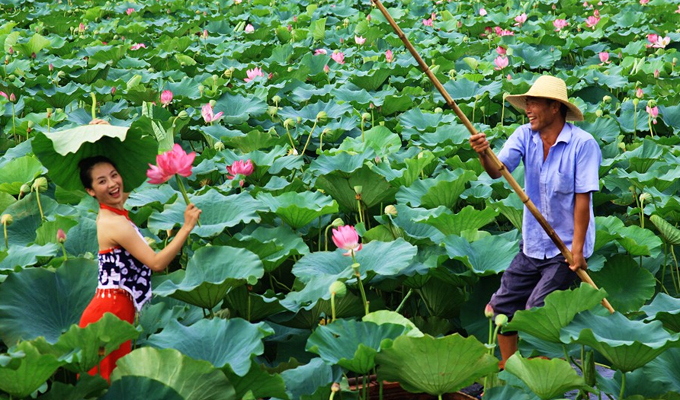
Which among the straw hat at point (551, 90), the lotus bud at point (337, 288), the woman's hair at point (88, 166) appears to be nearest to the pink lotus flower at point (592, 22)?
the straw hat at point (551, 90)

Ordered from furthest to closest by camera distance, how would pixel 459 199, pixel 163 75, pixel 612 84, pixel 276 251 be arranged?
pixel 163 75, pixel 612 84, pixel 459 199, pixel 276 251

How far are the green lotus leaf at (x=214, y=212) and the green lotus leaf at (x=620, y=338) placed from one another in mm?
1193

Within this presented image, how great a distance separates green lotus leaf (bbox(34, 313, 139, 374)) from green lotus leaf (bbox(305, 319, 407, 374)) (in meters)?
0.44

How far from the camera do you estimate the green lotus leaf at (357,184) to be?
123 inches

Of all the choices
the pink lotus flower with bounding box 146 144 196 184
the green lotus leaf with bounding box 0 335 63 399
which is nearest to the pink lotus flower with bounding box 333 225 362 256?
the pink lotus flower with bounding box 146 144 196 184

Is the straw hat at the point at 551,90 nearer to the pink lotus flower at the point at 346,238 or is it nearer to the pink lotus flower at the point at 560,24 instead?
the pink lotus flower at the point at 346,238

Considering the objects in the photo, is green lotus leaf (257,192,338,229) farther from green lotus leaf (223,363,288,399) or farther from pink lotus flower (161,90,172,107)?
pink lotus flower (161,90,172,107)

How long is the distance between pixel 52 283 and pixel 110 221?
0.34m

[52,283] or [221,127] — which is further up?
[52,283]

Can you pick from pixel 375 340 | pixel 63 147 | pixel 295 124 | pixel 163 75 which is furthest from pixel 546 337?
pixel 163 75

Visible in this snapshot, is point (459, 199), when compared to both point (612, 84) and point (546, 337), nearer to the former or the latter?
point (546, 337)

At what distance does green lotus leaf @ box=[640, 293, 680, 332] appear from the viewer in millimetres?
2168

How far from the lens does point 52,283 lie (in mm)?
2270

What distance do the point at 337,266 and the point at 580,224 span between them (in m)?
0.76
